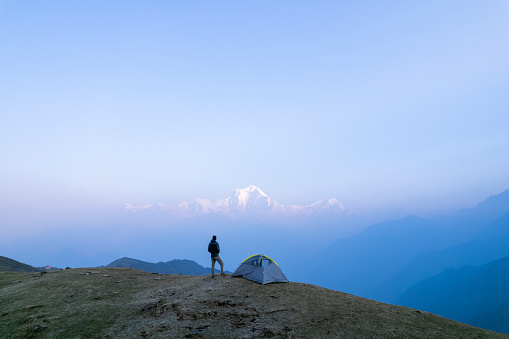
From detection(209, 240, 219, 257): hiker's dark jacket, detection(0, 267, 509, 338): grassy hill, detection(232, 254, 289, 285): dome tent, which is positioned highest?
detection(209, 240, 219, 257): hiker's dark jacket

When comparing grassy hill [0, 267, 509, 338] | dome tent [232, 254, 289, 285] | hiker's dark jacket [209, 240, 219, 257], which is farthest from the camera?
hiker's dark jacket [209, 240, 219, 257]

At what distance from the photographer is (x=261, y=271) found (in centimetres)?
2181

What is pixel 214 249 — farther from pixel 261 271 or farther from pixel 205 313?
pixel 205 313

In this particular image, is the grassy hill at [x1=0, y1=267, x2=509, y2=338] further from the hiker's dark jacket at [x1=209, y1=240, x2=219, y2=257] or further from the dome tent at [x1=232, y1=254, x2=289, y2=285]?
the hiker's dark jacket at [x1=209, y1=240, x2=219, y2=257]

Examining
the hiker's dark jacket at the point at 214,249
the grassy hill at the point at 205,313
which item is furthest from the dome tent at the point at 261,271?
the hiker's dark jacket at the point at 214,249

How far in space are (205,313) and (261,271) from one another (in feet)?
22.0

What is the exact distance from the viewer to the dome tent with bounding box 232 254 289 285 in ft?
70.6

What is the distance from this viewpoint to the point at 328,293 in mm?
20469

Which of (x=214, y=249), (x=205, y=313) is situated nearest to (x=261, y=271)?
(x=214, y=249)

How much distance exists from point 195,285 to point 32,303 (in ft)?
36.2

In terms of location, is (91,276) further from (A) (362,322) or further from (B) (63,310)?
(A) (362,322)

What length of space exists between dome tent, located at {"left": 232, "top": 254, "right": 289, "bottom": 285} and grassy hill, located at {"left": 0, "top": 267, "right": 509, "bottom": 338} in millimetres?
722

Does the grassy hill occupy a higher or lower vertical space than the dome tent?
lower

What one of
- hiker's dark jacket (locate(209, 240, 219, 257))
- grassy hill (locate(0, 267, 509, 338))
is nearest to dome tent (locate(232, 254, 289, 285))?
grassy hill (locate(0, 267, 509, 338))
